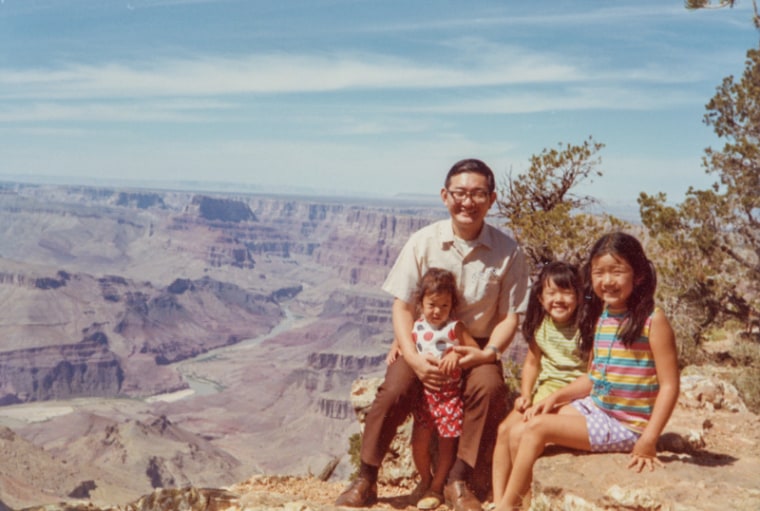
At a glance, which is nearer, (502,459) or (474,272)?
(502,459)

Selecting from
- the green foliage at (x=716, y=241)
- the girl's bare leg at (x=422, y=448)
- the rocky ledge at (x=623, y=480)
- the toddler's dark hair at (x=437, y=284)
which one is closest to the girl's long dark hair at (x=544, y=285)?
the toddler's dark hair at (x=437, y=284)

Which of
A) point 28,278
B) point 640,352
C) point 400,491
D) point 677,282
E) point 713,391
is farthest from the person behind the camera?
point 28,278

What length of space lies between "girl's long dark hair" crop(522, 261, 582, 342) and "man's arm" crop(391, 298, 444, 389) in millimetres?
753

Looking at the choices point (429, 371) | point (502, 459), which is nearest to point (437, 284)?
point (429, 371)

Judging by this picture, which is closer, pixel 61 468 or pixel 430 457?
pixel 430 457

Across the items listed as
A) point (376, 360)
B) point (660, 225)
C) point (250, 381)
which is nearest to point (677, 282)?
point (660, 225)

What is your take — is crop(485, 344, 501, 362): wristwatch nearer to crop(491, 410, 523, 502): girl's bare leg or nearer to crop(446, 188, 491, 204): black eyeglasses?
crop(491, 410, 523, 502): girl's bare leg

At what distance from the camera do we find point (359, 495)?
17.0 feet

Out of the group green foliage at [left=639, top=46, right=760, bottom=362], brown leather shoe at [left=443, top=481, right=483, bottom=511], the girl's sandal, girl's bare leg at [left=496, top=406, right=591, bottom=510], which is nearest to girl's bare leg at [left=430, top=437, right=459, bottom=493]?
the girl's sandal

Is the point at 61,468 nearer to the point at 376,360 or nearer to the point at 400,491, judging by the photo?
the point at 400,491

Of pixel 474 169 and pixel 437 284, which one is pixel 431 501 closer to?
pixel 437 284

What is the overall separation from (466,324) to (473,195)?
108 cm

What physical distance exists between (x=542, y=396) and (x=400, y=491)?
208 cm

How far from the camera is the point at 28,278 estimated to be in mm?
172000
